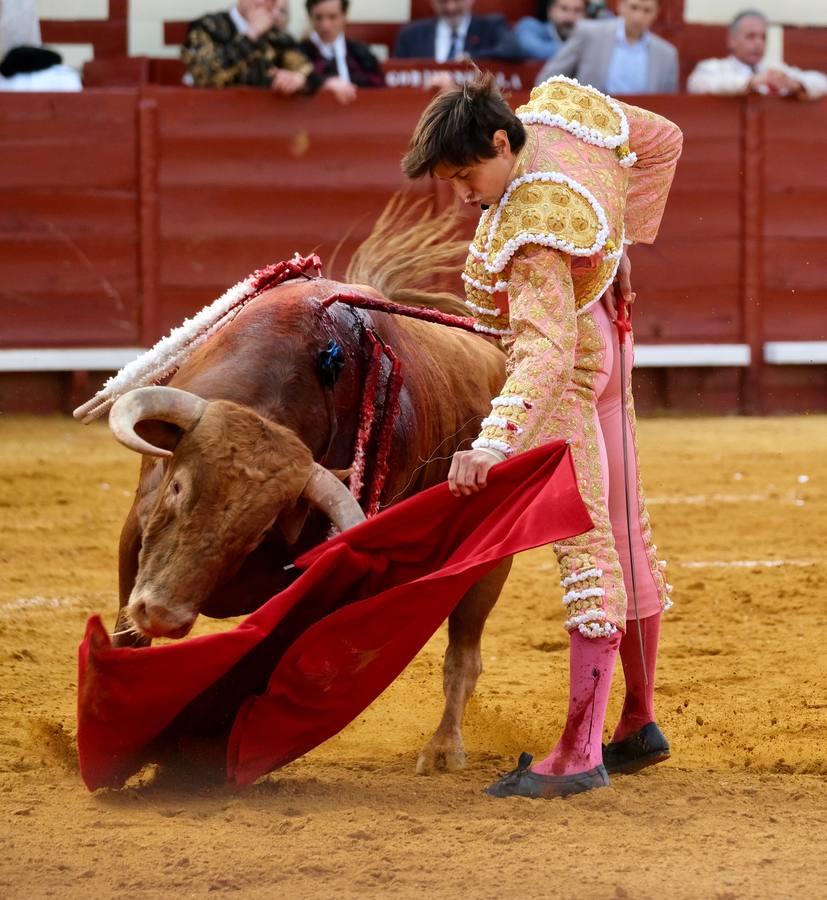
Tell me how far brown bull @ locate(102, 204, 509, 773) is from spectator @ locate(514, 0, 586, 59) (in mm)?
5483

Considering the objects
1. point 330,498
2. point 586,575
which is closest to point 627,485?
point 586,575

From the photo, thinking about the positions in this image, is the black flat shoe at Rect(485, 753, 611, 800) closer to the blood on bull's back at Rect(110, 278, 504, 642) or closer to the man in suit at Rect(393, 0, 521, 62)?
the blood on bull's back at Rect(110, 278, 504, 642)

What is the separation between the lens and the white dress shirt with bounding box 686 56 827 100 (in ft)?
29.1

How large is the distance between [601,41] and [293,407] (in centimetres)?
600

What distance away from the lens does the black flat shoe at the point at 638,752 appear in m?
3.09

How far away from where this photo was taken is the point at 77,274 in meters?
8.48

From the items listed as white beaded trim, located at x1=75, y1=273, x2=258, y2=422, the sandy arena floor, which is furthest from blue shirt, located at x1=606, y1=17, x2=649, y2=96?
white beaded trim, located at x1=75, y1=273, x2=258, y2=422

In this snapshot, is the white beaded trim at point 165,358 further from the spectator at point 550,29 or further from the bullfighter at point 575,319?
the spectator at point 550,29

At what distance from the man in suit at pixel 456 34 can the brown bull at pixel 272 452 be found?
18.0ft

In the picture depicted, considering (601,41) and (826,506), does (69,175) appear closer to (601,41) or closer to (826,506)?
(601,41)

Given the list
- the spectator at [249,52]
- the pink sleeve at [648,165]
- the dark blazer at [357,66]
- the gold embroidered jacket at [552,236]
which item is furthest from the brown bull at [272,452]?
the dark blazer at [357,66]

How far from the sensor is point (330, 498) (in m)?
2.89

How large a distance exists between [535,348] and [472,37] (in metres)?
6.56

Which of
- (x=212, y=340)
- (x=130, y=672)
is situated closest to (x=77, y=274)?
(x=212, y=340)
